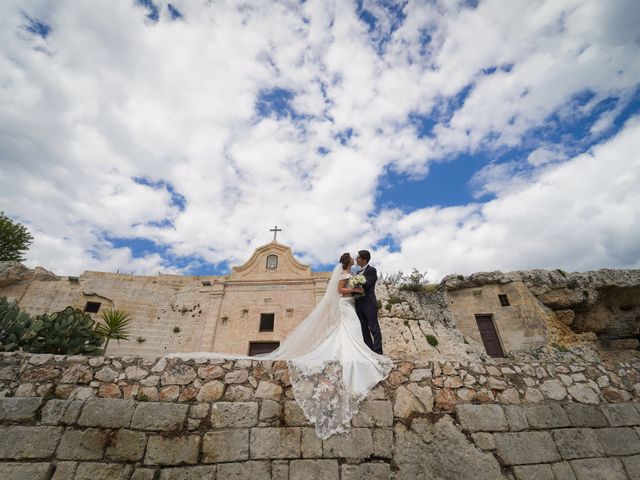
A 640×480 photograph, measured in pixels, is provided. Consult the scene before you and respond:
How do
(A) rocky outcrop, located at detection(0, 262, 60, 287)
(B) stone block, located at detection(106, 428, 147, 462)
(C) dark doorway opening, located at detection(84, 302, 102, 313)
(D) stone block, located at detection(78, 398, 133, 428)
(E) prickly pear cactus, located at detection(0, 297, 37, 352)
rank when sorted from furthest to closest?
(C) dark doorway opening, located at detection(84, 302, 102, 313) < (A) rocky outcrop, located at detection(0, 262, 60, 287) < (E) prickly pear cactus, located at detection(0, 297, 37, 352) < (D) stone block, located at detection(78, 398, 133, 428) < (B) stone block, located at detection(106, 428, 147, 462)

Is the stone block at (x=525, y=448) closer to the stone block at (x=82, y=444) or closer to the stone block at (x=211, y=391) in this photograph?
the stone block at (x=211, y=391)

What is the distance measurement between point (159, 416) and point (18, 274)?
48.3 feet

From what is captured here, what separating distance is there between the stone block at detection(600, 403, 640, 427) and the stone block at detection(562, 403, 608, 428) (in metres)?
0.11

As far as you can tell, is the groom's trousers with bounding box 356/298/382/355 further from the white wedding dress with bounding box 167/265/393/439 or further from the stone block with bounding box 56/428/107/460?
the stone block with bounding box 56/428/107/460

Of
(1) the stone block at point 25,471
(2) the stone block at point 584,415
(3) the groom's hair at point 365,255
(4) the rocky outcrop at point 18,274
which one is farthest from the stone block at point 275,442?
(4) the rocky outcrop at point 18,274

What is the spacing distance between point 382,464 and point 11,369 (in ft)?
14.6

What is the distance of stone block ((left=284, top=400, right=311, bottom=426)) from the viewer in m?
3.33

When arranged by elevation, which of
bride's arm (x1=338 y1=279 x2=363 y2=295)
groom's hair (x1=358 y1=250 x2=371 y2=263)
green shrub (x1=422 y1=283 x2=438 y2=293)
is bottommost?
bride's arm (x1=338 y1=279 x2=363 y2=295)

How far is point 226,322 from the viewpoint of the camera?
13047 mm

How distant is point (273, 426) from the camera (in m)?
3.32

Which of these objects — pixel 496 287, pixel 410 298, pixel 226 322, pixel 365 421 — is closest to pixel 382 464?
pixel 365 421

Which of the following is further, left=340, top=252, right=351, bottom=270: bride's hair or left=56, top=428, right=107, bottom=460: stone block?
left=340, top=252, right=351, bottom=270: bride's hair

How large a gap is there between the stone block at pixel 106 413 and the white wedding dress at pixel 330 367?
702 millimetres

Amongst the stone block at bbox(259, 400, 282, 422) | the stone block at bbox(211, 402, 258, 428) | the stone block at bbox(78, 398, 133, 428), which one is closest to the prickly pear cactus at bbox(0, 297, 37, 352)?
the stone block at bbox(78, 398, 133, 428)
